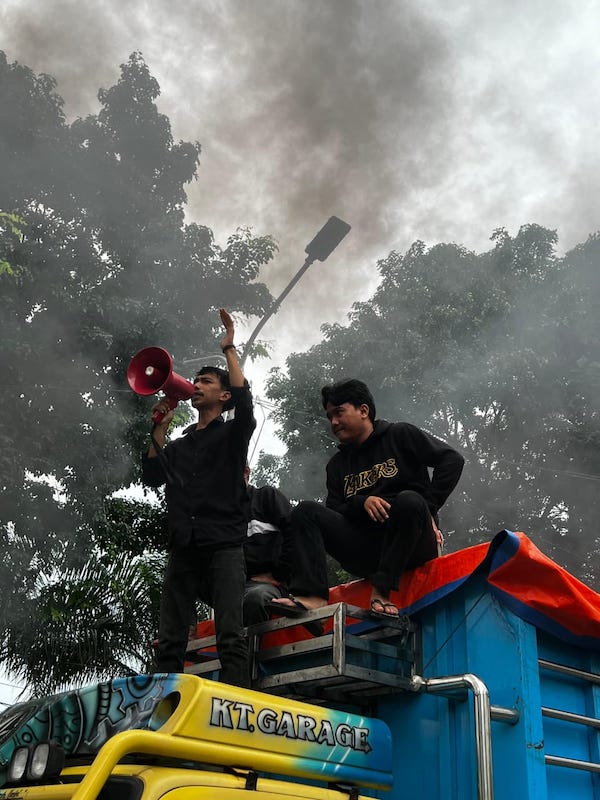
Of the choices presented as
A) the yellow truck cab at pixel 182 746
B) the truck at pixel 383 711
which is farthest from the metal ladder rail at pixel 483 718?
the yellow truck cab at pixel 182 746

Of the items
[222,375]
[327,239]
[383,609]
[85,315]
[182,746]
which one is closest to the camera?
[182,746]

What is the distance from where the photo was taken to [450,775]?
257cm

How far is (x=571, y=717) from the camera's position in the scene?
8.60ft

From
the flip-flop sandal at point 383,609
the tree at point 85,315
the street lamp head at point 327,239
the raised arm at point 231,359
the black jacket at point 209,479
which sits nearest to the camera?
the flip-flop sandal at point 383,609

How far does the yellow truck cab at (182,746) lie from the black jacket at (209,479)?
96 cm

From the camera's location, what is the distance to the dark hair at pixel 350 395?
3.64 meters

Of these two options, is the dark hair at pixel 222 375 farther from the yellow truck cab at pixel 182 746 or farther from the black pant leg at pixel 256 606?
the yellow truck cab at pixel 182 746

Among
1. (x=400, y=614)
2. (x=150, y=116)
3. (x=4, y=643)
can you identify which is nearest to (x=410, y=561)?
(x=400, y=614)

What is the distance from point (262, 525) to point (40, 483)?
270 inches

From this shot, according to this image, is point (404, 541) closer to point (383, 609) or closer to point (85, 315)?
point (383, 609)

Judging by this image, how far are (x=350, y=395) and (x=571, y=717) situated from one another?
1661 mm

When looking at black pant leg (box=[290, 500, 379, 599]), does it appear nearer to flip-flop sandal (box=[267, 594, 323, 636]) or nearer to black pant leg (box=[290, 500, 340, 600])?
black pant leg (box=[290, 500, 340, 600])

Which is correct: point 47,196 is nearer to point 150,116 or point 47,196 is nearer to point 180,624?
point 150,116

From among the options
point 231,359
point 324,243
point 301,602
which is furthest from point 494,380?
point 301,602
